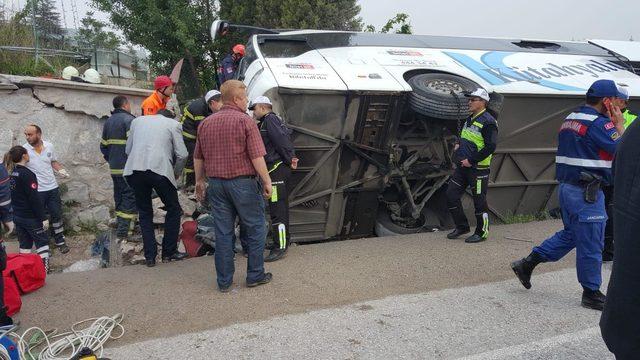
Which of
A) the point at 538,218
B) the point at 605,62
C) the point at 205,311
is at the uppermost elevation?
the point at 605,62

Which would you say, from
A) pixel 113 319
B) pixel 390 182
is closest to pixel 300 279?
pixel 113 319

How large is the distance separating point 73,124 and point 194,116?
7.78 ft

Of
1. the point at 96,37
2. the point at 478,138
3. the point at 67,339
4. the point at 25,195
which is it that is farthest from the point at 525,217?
the point at 96,37

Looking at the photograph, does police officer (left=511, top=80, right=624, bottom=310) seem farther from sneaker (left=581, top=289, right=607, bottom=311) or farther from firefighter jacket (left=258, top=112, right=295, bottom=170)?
firefighter jacket (left=258, top=112, right=295, bottom=170)

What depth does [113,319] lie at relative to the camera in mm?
3549

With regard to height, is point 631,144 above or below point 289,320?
above

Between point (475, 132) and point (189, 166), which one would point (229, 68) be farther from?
point (475, 132)

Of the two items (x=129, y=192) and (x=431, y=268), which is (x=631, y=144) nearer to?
(x=431, y=268)

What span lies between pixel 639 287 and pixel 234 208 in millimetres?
3257

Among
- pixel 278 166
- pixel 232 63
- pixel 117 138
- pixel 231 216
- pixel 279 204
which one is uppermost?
pixel 232 63

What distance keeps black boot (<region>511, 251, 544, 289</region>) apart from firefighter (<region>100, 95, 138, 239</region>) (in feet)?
14.8

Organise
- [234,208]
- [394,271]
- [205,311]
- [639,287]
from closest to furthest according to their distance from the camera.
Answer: [639,287] → [205,311] → [234,208] → [394,271]

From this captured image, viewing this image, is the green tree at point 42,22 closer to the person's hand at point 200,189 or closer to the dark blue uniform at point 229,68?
the dark blue uniform at point 229,68

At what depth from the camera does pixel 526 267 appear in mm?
4238
